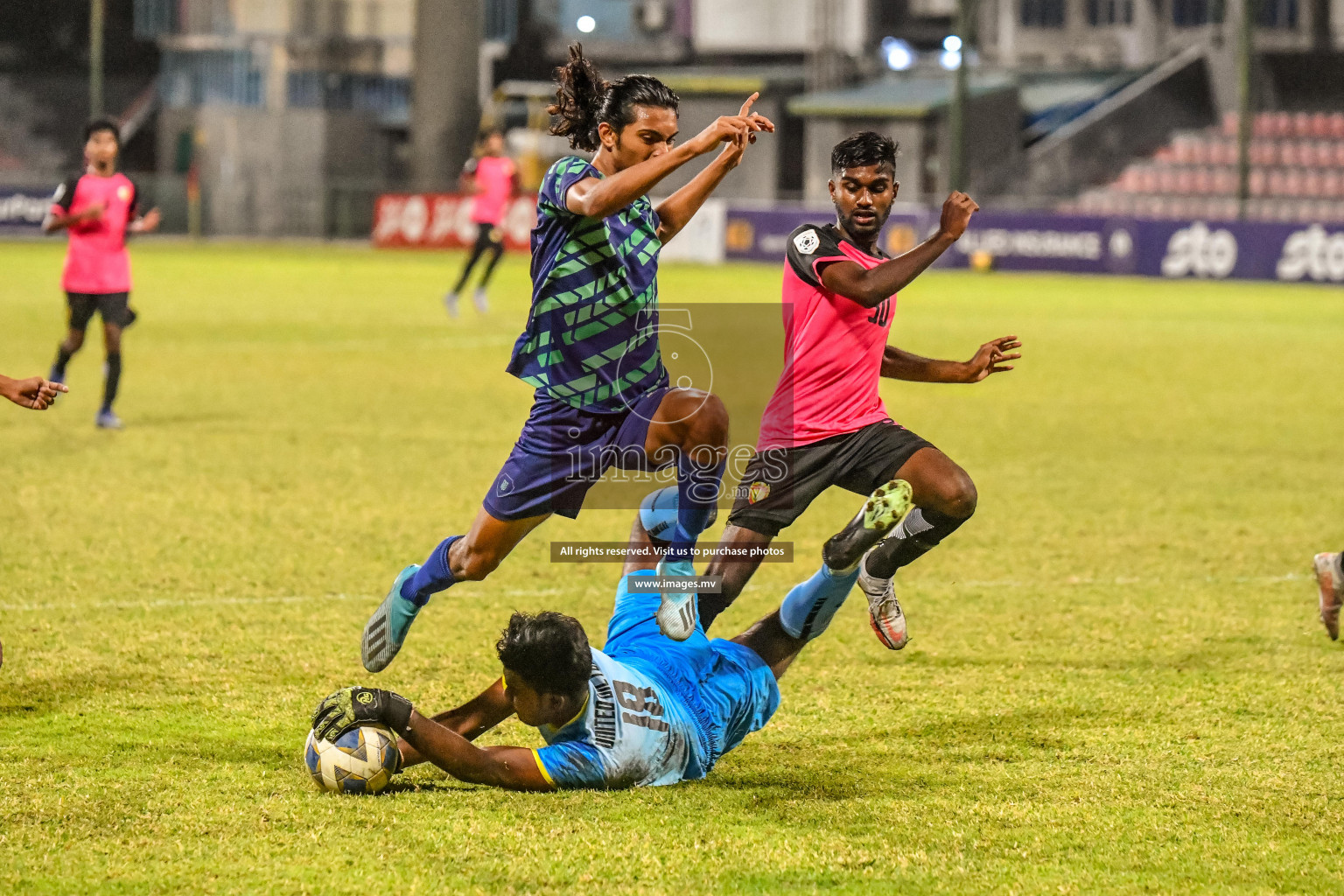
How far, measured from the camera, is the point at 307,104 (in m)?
49.7

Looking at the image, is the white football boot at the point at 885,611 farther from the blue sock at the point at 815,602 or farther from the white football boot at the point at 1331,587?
the white football boot at the point at 1331,587

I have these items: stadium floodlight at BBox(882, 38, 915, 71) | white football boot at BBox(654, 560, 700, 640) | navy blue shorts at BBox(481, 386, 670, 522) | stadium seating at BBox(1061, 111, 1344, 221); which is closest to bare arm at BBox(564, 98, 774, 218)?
navy blue shorts at BBox(481, 386, 670, 522)

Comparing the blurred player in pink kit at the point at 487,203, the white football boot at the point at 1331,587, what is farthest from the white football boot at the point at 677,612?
the blurred player in pink kit at the point at 487,203

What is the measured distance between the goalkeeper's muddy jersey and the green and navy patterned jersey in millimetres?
937

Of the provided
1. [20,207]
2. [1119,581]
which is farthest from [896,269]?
[20,207]

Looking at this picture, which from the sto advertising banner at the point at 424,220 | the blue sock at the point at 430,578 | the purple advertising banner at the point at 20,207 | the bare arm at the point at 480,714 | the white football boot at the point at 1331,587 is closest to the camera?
the bare arm at the point at 480,714

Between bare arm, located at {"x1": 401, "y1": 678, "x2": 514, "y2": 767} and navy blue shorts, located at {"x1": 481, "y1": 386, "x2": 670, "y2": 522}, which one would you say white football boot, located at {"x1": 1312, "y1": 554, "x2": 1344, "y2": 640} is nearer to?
navy blue shorts, located at {"x1": 481, "y1": 386, "x2": 670, "y2": 522}

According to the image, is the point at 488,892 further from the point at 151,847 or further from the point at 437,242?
the point at 437,242

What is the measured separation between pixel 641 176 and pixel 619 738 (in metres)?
1.68

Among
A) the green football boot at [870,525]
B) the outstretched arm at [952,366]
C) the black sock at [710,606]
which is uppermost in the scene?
the outstretched arm at [952,366]

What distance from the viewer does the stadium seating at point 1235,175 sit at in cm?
3934

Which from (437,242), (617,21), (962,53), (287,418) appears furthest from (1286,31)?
(287,418)

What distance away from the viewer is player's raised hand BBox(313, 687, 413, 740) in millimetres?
4965

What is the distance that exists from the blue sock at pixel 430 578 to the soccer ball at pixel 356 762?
97 centimetres
